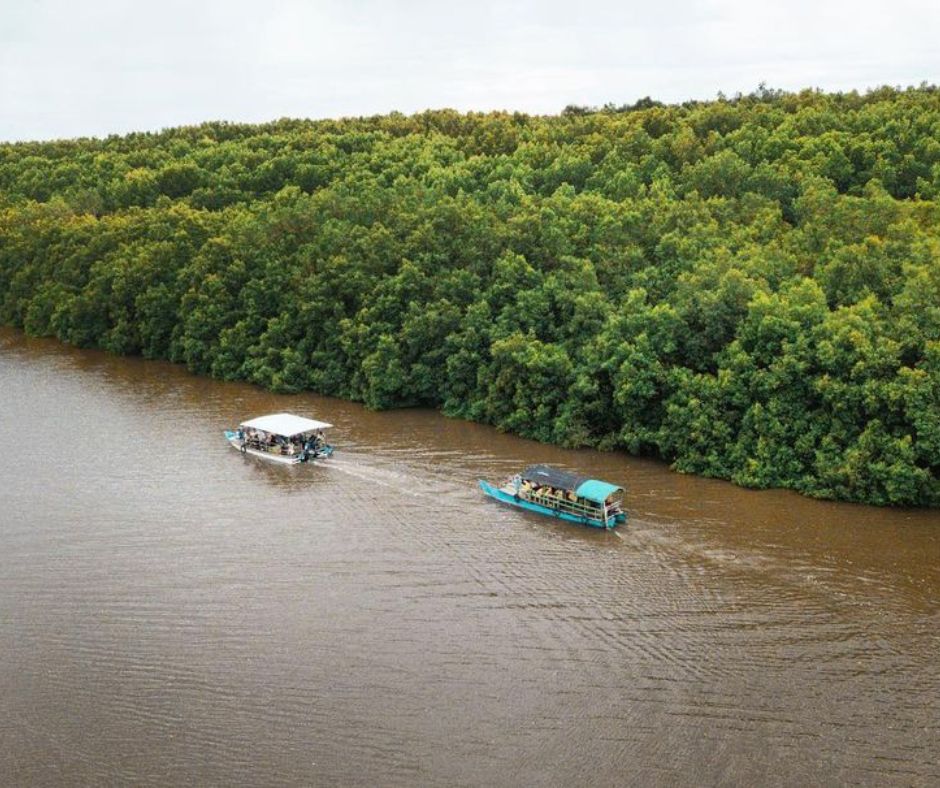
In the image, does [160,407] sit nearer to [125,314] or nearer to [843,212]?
[125,314]

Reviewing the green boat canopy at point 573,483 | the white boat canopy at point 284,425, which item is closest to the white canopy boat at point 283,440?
the white boat canopy at point 284,425

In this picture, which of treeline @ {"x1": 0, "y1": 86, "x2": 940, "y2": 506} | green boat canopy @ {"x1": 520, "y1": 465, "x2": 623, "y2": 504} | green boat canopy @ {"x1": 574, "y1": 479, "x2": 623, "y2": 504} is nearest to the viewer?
green boat canopy @ {"x1": 574, "y1": 479, "x2": 623, "y2": 504}

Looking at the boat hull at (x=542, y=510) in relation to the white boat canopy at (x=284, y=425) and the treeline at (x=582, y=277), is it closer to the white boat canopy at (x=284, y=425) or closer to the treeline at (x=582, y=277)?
the treeline at (x=582, y=277)

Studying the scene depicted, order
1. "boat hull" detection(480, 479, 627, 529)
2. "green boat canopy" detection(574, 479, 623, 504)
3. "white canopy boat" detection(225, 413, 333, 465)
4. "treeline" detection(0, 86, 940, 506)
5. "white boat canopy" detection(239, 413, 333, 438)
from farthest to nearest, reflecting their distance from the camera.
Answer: "white boat canopy" detection(239, 413, 333, 438)
"white canopy boat" detection(225, 413, 333, 465)
"treeline" detection(0, 86, 940, 506)
"boat hull" detection(480, 479, 627, 529)
"green boat canopy" detection(574, 479, 623, 504)

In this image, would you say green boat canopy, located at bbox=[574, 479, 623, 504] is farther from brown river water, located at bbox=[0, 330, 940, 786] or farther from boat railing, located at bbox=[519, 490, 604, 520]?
brown river water, located at bbox=[0, 330, 940, 786]

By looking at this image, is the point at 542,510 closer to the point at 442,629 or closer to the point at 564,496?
the point at 564,496

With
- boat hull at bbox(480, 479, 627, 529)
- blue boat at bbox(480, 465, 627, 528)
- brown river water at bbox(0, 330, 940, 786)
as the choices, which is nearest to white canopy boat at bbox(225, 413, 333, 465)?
brown river water at bbox(0, 330, 940, 786)

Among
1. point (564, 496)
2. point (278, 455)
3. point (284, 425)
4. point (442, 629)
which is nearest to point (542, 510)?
point (564, 496)

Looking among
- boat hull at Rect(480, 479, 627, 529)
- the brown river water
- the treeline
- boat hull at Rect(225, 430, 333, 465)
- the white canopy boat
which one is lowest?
the brown river water
